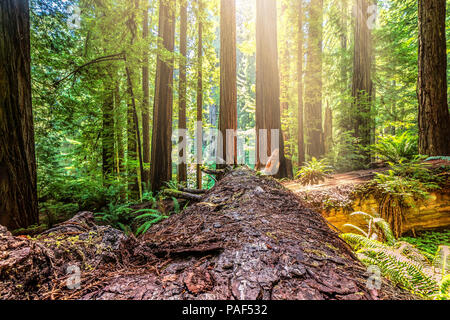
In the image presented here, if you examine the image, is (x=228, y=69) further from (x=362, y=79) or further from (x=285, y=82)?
(x=285, y=82)

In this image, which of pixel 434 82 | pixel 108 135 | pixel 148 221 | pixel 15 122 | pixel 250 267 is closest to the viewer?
pixel 250 267

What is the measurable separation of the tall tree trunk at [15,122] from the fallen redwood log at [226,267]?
2277 millimetres

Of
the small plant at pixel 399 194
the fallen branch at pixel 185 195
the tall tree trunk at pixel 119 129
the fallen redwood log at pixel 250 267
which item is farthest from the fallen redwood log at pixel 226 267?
the tall tree trunk at pixel 119 129

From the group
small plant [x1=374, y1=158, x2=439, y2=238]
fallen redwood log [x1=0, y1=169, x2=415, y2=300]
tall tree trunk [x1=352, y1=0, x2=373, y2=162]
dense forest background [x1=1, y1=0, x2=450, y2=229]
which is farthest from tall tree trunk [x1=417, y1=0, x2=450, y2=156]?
fallen redwood log [x1=0, y1=169, x2=415, y2=300]

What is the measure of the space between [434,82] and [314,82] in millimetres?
5938

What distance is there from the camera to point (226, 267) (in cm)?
84

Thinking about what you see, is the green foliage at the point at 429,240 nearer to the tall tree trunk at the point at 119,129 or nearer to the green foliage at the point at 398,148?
the green foliage at the point at 398,148

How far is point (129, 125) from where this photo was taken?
20.9 feet

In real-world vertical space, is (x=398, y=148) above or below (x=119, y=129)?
below

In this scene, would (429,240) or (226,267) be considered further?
(429,240)

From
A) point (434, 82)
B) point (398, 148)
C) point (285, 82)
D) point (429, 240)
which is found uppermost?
point (285, 82)

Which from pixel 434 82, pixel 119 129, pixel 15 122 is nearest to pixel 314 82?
pixel 434 82

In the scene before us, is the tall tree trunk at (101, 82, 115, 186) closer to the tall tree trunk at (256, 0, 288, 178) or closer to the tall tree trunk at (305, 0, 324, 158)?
the tall tree trunk at (256, 0, 288, 178)

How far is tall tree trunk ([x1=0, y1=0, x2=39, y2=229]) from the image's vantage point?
2.59m
